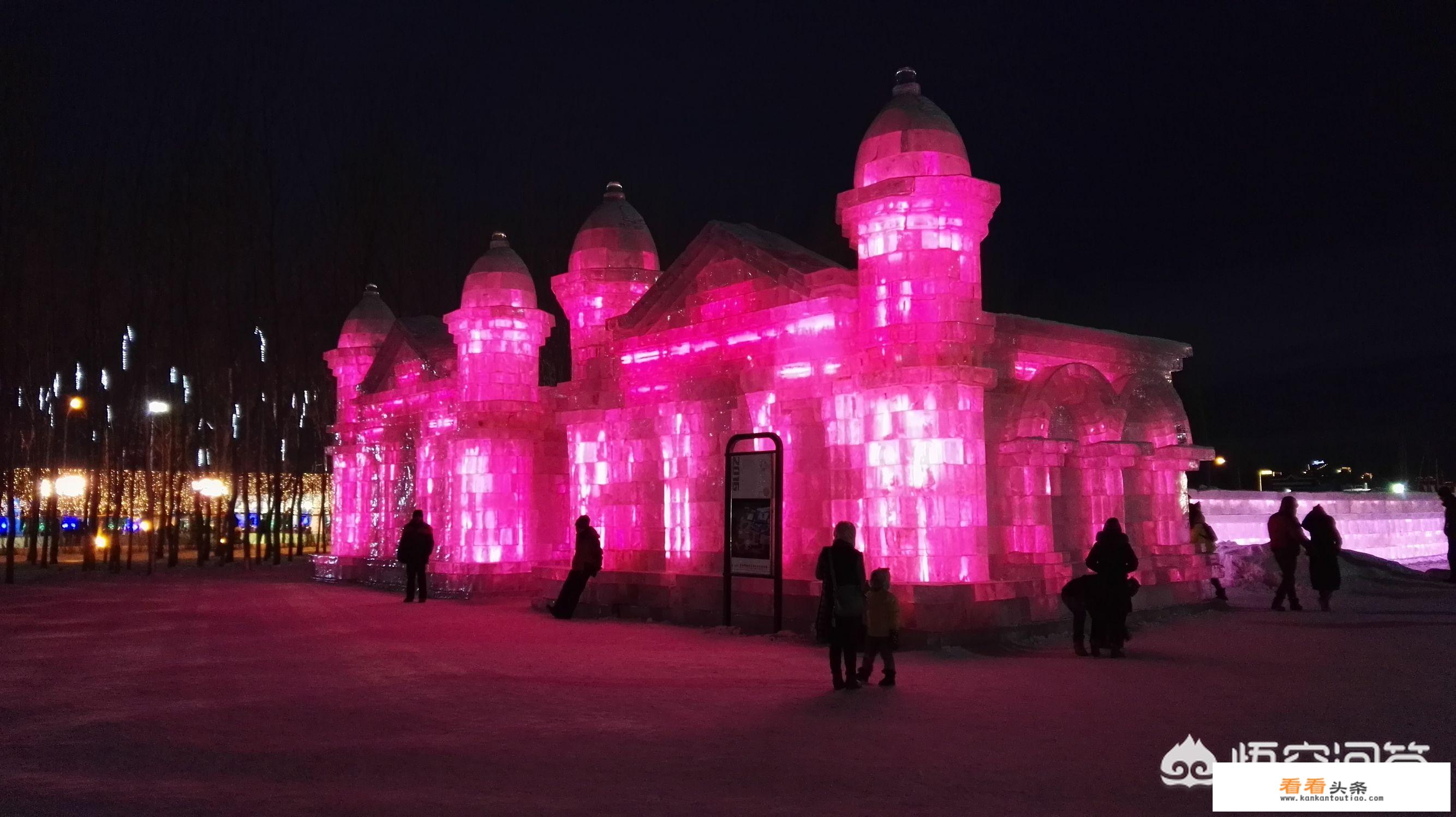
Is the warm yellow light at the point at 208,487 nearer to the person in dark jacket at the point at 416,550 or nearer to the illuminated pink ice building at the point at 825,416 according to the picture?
the illuminated pink ice building at the point at 825,416

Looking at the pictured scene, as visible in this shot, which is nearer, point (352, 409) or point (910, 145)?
point (910, 145)

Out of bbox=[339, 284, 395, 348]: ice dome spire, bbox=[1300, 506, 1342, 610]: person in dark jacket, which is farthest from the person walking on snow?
bbox=[339, 284, 395, 348]: ice dome spire

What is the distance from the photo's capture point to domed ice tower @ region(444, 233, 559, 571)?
72.2 feet

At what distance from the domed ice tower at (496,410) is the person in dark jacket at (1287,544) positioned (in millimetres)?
14670

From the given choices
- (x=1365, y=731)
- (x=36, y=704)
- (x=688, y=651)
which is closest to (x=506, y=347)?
(x=688, y=651)

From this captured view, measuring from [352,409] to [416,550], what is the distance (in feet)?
30.5

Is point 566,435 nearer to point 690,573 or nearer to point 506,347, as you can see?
point 506,347

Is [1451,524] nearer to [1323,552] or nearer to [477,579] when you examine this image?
[1323,552]

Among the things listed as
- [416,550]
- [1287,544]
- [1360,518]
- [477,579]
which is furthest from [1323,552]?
[416,550]

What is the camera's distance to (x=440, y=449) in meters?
24.3

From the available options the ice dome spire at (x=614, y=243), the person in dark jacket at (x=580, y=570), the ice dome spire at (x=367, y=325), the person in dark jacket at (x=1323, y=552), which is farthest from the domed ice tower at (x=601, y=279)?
the person in dark jacket at (x=1323, y=552)

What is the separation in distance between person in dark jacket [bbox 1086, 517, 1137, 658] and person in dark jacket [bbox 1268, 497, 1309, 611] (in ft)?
18.1

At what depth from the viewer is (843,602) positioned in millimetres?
10047

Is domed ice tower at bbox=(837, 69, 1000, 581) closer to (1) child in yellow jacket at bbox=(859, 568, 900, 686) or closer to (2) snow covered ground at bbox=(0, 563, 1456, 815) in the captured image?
(2) snow covered ground at bbox=(0, 563, 1456, 815)
